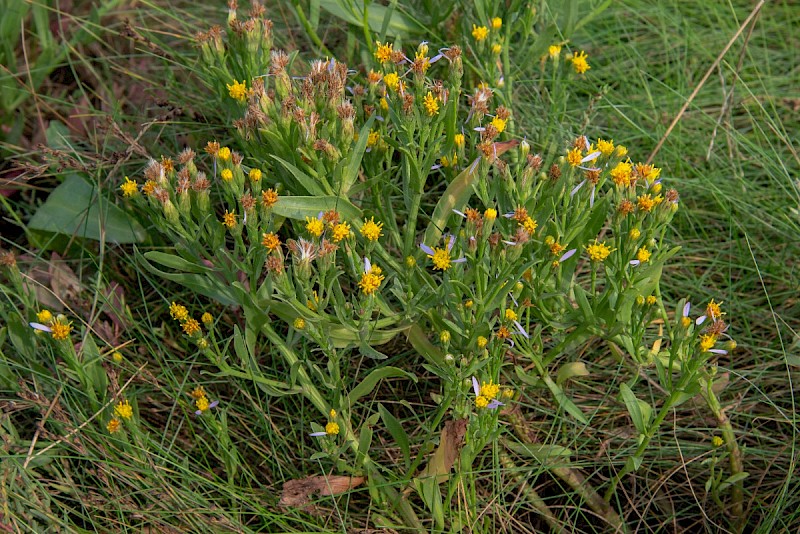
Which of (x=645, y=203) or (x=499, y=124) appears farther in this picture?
(x=499, y=124)

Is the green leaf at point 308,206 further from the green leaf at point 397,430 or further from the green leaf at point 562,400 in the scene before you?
the green leaf at point 562,400

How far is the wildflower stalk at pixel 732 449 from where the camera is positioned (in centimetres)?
221

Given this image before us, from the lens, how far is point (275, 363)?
8.34 ft

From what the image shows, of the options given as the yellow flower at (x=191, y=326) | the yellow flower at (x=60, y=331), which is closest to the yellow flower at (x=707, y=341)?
the yellow flower at (x=191, y=326)

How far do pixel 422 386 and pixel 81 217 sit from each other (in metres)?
1.31

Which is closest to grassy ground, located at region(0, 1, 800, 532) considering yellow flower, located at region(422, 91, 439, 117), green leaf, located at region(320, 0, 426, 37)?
green leaf, located at region(320, 0, 426, 37)

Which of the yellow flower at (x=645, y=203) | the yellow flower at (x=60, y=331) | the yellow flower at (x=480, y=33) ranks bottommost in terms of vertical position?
the yellow flower at (x=60, y=331)

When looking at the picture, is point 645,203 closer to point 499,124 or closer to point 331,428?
point 499,124

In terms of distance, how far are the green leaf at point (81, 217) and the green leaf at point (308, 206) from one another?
872 mm

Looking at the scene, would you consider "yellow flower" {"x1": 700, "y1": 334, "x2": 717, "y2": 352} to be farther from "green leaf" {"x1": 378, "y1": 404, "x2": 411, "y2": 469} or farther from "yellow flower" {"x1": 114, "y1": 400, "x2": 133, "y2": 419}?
"yellow flower" {"x1": 114, "y1": 400, "x2": 133, "y2": 419}

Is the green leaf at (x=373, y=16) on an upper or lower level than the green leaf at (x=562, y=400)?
upper

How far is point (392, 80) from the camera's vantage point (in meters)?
2.11

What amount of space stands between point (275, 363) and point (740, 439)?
1376 millimetres

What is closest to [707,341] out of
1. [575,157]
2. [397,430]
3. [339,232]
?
[575,157]
